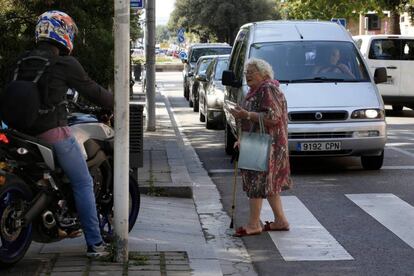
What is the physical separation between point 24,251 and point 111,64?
239 inches

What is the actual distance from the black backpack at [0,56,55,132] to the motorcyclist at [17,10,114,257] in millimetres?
45

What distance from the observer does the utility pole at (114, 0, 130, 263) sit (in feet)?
19.6

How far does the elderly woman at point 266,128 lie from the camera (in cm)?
767

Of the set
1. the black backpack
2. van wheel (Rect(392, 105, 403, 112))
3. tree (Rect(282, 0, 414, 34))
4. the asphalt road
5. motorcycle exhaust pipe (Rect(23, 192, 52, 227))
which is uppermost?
tree (Rect(282, 0, 414, 34))

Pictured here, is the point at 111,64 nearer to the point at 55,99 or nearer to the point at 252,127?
the point at 252,127

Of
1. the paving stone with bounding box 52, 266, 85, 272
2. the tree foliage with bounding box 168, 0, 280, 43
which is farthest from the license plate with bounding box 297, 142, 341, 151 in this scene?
the tree foliage with bounding box 168, 0, 280, 43

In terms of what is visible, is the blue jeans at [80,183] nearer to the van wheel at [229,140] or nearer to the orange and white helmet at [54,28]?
the orange and white helmet at [54,28]

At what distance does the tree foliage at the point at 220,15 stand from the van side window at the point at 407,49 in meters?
42.5

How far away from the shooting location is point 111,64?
11.8m

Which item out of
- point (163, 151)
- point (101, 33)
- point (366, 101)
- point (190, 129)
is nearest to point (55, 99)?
point (101, 33)

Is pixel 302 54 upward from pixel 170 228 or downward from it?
upward

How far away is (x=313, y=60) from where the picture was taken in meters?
12.5

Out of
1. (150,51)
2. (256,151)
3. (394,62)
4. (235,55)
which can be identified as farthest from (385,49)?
(256,151)

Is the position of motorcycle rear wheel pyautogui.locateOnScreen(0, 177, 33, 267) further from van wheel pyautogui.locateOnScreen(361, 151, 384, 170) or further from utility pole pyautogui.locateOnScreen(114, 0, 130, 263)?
van wheel pyautogui.locateOnScreen(361, 151, 384, 170)
